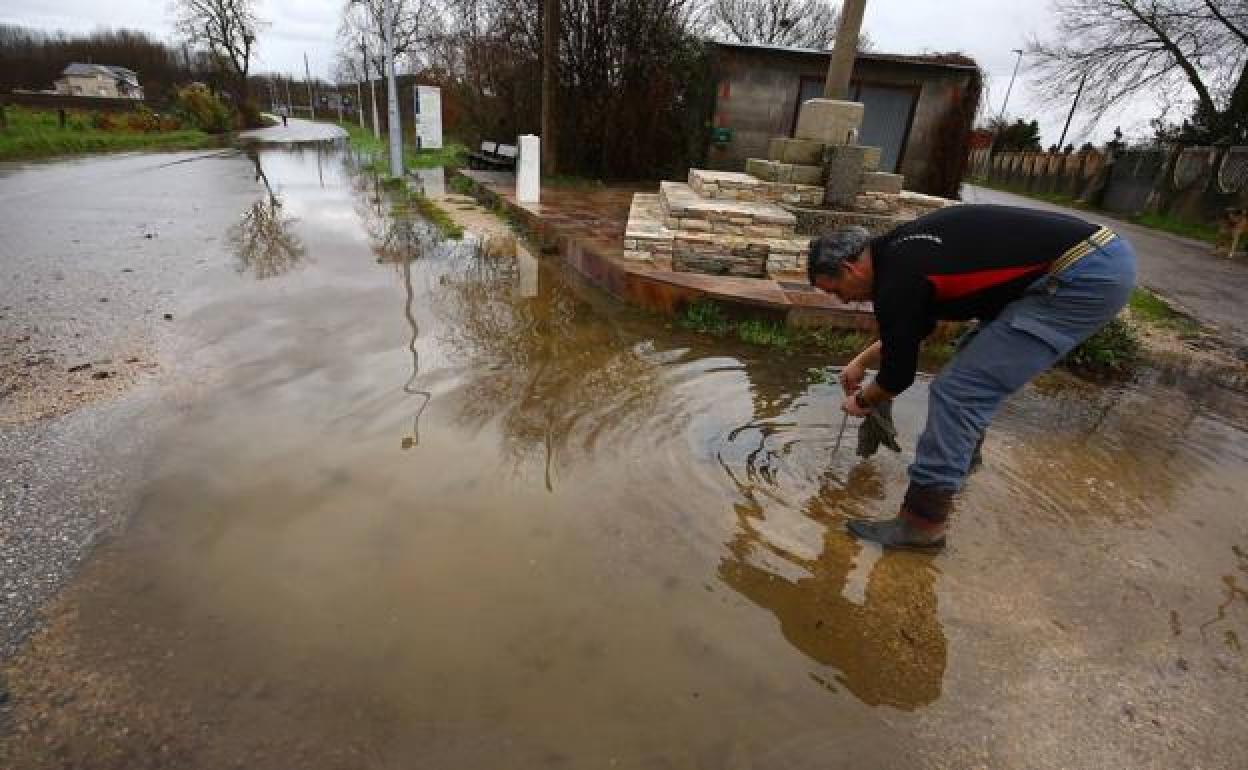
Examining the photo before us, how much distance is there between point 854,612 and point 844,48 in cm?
646

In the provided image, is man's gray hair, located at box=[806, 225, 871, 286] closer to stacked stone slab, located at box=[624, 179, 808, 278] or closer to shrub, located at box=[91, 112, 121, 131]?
stacked stone slab, located at box=[624, 179, 808, 278]

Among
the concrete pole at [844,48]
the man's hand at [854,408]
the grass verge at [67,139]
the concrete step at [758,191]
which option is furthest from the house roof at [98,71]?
the man's hand at [854,408]

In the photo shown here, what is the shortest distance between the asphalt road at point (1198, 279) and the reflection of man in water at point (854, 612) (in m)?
5.56

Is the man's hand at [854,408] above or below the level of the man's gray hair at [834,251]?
below

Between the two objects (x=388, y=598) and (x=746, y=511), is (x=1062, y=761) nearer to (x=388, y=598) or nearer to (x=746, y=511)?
(x=746, y=511)

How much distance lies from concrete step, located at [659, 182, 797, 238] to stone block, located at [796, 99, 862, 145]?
1.46 metres

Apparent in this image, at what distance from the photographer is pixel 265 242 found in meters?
6.36

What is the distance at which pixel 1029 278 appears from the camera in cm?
209

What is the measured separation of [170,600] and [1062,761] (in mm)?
2533

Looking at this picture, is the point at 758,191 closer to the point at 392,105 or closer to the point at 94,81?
the point at 392,105

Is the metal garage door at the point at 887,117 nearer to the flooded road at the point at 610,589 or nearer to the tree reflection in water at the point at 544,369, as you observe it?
the tree reflection in water at the point at 544,369

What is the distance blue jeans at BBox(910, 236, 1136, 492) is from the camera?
2.02 m

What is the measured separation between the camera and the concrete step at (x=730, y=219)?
17.5 ft

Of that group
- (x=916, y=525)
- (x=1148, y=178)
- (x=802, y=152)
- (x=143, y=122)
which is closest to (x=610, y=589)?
(x=916, y=525)
